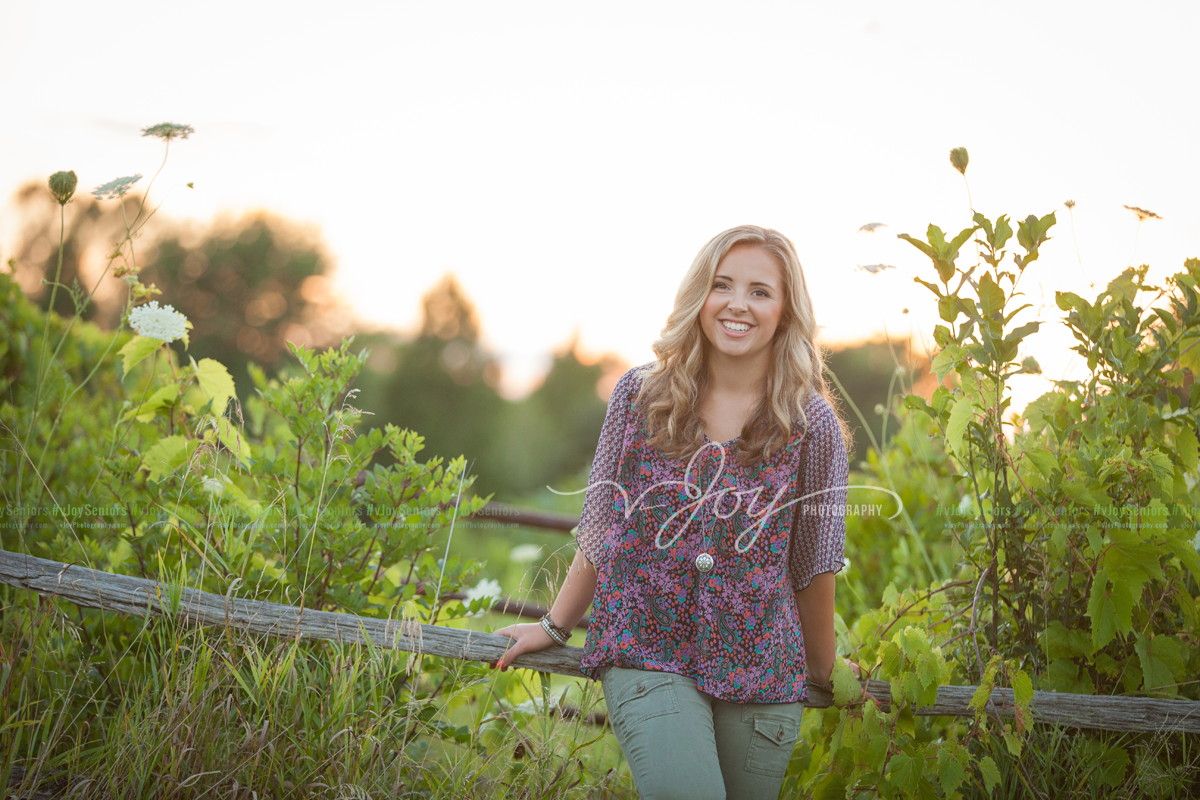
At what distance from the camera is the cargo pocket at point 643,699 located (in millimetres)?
1908

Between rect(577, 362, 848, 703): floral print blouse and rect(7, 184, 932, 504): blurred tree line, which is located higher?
rect(7, 184, 932, 504): blurred tree line

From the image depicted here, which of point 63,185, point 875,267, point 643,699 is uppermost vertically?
point 875,267

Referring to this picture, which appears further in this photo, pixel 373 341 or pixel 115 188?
pixel 373 341

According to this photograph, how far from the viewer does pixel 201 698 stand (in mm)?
1918

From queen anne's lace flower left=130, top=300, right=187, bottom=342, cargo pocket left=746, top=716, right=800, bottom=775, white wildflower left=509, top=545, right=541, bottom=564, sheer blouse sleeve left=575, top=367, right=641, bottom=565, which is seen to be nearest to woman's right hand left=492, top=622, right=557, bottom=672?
sheer blouse sleeve left=575, top=367, right=641, bottom=565

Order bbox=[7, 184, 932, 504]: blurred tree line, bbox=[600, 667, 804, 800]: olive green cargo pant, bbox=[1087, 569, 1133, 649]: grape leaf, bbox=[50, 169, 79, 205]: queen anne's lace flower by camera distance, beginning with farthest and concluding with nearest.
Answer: bbox=[7, 184, 932, 504]: blurred tree line, bbox=[50, 169, 79, 205]: queen anne's lace flower, bbox=[1087, 569, 1133, 649]: grape leaf, bbox=[600, 667, 804, 800]: olive green cargo pant

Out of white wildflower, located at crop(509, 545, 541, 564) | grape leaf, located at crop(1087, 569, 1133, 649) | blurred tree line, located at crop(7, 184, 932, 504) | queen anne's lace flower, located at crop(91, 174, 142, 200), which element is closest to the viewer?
grape leaf, located at crop(1087, 569, 1133, 649)


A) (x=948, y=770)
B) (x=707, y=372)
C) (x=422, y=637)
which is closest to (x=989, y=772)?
(x=948, y=770)

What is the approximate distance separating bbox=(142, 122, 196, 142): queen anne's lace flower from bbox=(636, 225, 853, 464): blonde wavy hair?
1.74m

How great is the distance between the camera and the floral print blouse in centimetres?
199

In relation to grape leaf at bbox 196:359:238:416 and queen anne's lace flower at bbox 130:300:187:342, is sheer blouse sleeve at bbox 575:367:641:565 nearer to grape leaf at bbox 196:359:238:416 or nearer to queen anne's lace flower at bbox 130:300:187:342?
grape leaf at bbox 196:359:238:416

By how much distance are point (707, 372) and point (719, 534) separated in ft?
1.64

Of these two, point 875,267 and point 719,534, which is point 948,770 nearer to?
point 719,534

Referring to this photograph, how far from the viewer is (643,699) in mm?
1931
